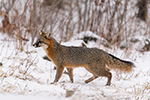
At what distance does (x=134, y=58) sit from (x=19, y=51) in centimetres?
472

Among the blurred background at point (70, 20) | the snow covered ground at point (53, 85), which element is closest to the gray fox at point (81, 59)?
the snow covered ground at point (53, 85)

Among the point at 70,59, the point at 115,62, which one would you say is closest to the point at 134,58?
the point at 115,62

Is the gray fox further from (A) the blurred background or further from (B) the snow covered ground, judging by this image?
(A) the blurred background

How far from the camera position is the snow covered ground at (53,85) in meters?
4.04

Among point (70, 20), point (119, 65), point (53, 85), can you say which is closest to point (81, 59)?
point (119, 65)

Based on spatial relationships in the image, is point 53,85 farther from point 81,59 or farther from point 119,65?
point 119,65

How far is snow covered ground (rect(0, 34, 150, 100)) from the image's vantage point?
4.04 metres

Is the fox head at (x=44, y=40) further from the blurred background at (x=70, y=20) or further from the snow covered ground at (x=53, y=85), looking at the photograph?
the blurred background at (x=70, y=20)

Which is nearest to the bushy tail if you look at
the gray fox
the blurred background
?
the gray fox

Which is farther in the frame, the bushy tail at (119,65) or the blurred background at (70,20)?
the blurred background at (70,20)

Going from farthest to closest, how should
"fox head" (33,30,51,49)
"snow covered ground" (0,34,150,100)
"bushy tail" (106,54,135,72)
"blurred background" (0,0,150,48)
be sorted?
"blurred background" (0,0,150,48), "bushy tail" (106,54,135,72), "fox head" (33,30,51,49), "snow covered ground" (0,34,150,100)

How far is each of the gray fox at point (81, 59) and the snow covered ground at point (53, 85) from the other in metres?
0.38

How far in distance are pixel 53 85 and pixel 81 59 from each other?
4.20 feet

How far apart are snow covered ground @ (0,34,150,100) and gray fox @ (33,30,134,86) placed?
384 millimetres
